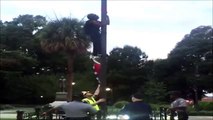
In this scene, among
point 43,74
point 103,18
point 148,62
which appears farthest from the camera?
point 148,62

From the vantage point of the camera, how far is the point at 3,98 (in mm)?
68875

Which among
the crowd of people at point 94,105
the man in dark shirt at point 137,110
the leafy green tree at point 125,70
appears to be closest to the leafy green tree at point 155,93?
the leafy green tree at point 125,70

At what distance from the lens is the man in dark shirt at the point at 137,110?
26.5ft

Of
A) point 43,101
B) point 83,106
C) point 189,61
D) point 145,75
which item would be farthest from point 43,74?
point 83,106

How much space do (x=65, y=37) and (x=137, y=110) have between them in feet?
132

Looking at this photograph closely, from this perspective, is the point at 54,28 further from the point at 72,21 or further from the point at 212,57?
the point at 212,57

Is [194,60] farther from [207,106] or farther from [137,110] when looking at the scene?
[137,110]

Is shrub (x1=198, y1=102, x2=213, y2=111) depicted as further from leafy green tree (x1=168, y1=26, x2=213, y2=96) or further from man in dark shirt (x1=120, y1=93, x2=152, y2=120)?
man in dark shirt (x1=120, y1=93, x2=152, y2=120)

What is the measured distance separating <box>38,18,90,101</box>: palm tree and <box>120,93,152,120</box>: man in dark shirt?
128ft

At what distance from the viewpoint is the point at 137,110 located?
8.08m

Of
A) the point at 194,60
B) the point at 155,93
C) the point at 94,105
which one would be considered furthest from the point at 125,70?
the point at 94,105

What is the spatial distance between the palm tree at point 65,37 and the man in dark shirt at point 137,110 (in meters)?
38.9

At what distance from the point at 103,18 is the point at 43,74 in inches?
2584

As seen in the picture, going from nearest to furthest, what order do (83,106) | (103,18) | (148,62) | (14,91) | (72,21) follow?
(103,18), (83,106), (72,21), (14,91), (148,62)
